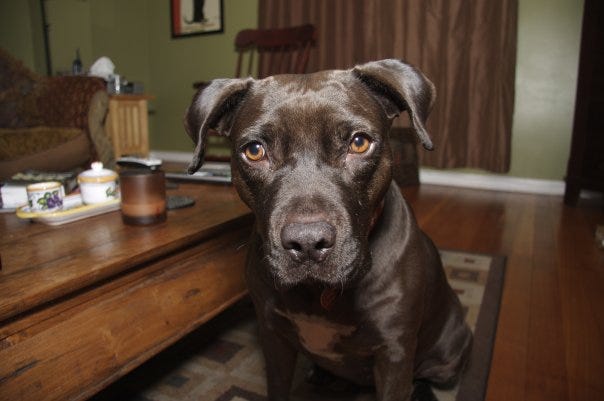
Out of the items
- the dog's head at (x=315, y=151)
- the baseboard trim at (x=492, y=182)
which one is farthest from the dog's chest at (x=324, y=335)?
the baseboard trim at (x=492, y=182)

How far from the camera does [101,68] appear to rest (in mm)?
4504

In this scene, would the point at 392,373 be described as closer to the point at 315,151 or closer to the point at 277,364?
the point at 277,364

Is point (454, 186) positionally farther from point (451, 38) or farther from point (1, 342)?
point (1, 342)

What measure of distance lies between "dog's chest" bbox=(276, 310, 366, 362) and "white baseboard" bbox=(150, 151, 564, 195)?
346 centimetres

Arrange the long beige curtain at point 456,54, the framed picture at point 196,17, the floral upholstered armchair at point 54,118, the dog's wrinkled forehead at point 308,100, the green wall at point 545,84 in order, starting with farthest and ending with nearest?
the framed picture at point 196,17 → the long beige curtain at point 456,54 → the green wall at point 545,84 → the floral upholstered armchair at point 54,118 → the dog's wrinkled forehead at point 308,100

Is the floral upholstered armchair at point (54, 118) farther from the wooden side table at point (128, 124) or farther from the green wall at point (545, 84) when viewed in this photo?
the green wall at point (545, 84)

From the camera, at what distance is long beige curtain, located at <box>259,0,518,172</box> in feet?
12.5

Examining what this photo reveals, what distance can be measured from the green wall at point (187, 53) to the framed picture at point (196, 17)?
78 millimetres

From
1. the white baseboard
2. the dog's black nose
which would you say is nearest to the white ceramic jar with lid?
the dog's black nose

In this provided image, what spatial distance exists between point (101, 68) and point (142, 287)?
157 inches

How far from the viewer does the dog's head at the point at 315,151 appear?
82 cm

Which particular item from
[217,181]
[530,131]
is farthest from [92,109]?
[530,131]

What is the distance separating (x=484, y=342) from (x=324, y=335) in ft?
2.63

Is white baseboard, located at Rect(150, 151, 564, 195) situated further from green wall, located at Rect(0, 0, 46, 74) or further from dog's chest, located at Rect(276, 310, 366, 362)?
green wall, located at Rect(0, 0, 46, 74)
